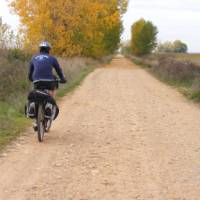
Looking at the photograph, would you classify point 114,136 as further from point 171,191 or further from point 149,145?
point 171,191

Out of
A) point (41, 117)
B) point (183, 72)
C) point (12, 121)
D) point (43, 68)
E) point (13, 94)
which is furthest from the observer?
point (183, 72)

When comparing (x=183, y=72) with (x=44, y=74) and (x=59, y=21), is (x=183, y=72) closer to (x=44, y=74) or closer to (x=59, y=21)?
(x=59, y=21)

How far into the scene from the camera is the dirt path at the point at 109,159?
7000 millimetres

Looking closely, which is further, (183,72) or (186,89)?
(183,72)

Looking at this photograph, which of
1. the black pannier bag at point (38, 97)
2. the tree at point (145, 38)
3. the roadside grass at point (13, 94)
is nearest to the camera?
the black pannier bag at point (38, 97)

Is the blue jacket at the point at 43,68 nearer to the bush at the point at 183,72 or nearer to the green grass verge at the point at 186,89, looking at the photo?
the green grass verge at the point at 186,89

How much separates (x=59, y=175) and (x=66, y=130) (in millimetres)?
4161

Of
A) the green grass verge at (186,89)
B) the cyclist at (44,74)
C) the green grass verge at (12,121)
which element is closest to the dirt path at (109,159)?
the green grass verge at (12,121)

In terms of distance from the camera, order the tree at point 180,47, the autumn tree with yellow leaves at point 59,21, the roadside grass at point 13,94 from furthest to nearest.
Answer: the tree at point 180,47 → the autumn tree with yellow leaves at point 59,21 → the roadside grass at point 13,94

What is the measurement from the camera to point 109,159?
8.95 meters

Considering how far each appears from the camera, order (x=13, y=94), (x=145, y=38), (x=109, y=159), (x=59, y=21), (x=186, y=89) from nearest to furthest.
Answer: (x=109, y=159)
(x=13, y=94)
(x=186, y=89)
(x=59, y=21)
(x=145, y=38)

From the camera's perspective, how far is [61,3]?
3447 centimetres

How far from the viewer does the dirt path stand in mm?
7000

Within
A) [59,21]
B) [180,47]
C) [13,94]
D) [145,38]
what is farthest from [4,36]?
[180,47]
